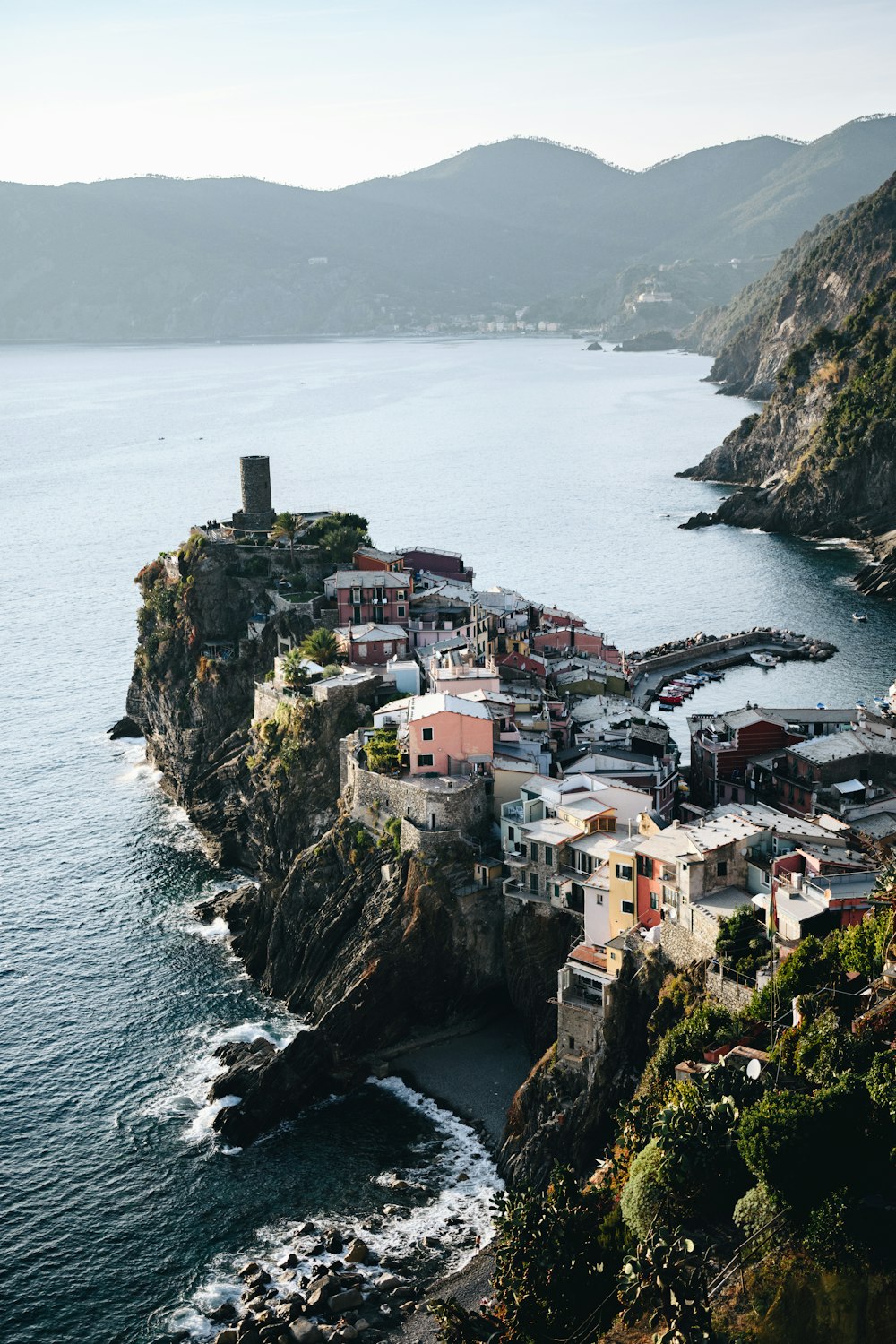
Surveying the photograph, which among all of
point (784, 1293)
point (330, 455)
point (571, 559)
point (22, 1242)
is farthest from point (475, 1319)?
point (330, 455)

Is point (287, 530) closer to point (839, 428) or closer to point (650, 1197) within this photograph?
point (650, 1197)

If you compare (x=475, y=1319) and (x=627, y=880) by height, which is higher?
(x=627, y=880)

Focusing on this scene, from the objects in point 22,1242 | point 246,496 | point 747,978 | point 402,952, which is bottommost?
point 22,1242

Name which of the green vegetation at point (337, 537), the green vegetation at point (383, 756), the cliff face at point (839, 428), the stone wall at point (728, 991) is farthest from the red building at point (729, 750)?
the cliff face at point (839, 428)

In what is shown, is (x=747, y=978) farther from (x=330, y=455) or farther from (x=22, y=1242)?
(x=330, y=455)

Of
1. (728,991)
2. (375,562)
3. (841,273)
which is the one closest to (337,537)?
(375,562)

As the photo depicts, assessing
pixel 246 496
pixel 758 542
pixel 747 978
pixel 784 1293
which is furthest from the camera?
pixel 758 542

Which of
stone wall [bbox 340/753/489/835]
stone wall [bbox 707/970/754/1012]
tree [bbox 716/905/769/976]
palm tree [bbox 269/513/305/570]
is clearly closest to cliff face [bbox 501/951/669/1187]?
stone wall [bbox 707/970/754/1012]

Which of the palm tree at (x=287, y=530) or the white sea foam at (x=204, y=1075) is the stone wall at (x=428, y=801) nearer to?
the white sea foam at (x=204, y=1075)
